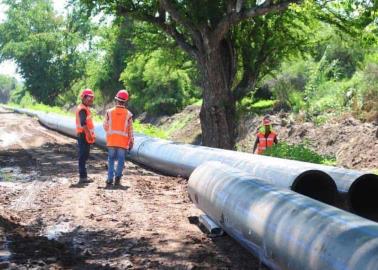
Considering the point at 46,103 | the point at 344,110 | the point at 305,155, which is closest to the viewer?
the point at 305,155

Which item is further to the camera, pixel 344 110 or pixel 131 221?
pixel 344 110

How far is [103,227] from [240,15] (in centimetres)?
915

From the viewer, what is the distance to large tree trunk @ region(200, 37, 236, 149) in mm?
16203

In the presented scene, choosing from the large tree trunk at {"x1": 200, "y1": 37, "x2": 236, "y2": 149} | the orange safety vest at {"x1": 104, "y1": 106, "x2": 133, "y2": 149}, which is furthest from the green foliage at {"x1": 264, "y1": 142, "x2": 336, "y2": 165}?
the orange safety vest at {"x1": 104, "y1": 106, "x2": 133, "y2": 149}

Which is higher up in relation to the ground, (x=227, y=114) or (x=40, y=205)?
(x=227, y=114)

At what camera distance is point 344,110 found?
20.7 metres

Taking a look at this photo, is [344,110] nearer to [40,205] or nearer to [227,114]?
[227,114]

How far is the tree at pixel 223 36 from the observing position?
15.0 m

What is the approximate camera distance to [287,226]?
15.3 ft

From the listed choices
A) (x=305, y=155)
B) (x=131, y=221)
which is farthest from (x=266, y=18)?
(x=131, y=221)

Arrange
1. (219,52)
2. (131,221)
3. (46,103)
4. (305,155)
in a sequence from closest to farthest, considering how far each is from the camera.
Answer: (131,221)
(305,155)
(219,52)
(46,103)

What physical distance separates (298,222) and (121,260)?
1.92 m

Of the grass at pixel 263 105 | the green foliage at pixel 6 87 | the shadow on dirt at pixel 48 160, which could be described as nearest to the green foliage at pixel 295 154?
the shadow on dirt at pixel 48 160

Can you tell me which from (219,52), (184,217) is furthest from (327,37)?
(184,217)
